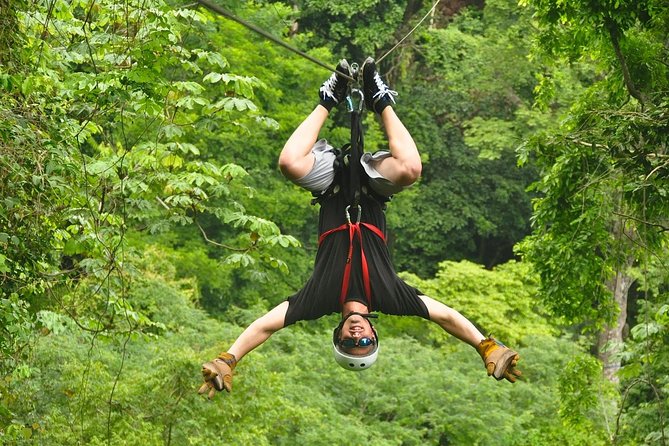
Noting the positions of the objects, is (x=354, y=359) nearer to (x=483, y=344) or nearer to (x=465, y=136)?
(x=483, y=344)

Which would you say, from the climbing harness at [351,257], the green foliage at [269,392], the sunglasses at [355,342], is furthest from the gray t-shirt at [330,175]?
the green foliage at [269,392]

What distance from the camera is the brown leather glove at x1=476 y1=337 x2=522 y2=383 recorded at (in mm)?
4559

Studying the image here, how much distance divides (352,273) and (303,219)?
15.2 meters

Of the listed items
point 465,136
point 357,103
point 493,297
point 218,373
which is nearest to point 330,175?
point 357,103

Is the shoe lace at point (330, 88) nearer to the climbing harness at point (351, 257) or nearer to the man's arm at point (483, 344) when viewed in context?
the climbing harness at point (351, 257)

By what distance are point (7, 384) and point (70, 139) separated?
4.50 ft

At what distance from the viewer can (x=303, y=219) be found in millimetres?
19766

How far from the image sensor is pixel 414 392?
14086 millimetres

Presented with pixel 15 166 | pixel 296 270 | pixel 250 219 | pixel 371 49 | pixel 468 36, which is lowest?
pixel 15 166

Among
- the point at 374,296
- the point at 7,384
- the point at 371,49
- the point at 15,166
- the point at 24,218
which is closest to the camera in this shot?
the point at 374,296

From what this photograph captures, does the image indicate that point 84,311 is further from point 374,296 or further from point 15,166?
point 374,296

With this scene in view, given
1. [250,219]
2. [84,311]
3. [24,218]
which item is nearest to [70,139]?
[24,218]

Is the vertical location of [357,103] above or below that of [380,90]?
below

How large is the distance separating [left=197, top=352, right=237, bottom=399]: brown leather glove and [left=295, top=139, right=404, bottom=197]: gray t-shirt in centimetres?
78
